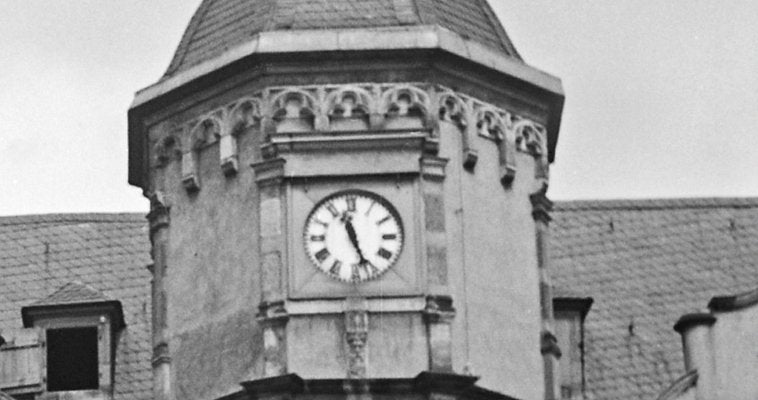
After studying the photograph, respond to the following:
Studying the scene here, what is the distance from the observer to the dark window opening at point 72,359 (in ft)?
198

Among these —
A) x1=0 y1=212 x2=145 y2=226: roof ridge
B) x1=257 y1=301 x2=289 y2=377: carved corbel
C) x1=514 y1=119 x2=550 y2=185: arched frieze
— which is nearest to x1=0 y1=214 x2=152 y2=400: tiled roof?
x1=0 y1=212 x2=145 y2=226: roof ridge

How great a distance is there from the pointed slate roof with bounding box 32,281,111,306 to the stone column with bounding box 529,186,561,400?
19.5 feet

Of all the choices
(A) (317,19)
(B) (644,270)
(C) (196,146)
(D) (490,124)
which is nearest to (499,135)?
(D) (490,124)

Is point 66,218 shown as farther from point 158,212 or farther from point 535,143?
point 535,143

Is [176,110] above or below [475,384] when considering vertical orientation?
above

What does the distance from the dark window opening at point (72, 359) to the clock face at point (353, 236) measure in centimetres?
479

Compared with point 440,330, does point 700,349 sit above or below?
below

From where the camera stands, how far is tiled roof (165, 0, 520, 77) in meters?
58.2

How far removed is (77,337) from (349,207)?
5370mm

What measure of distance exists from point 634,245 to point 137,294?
266 inches

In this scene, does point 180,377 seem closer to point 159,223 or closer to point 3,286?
point 159,223

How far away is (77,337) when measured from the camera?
6069 centimetres

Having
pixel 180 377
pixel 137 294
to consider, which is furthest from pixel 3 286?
pixel 180 377

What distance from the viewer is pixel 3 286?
206ft
